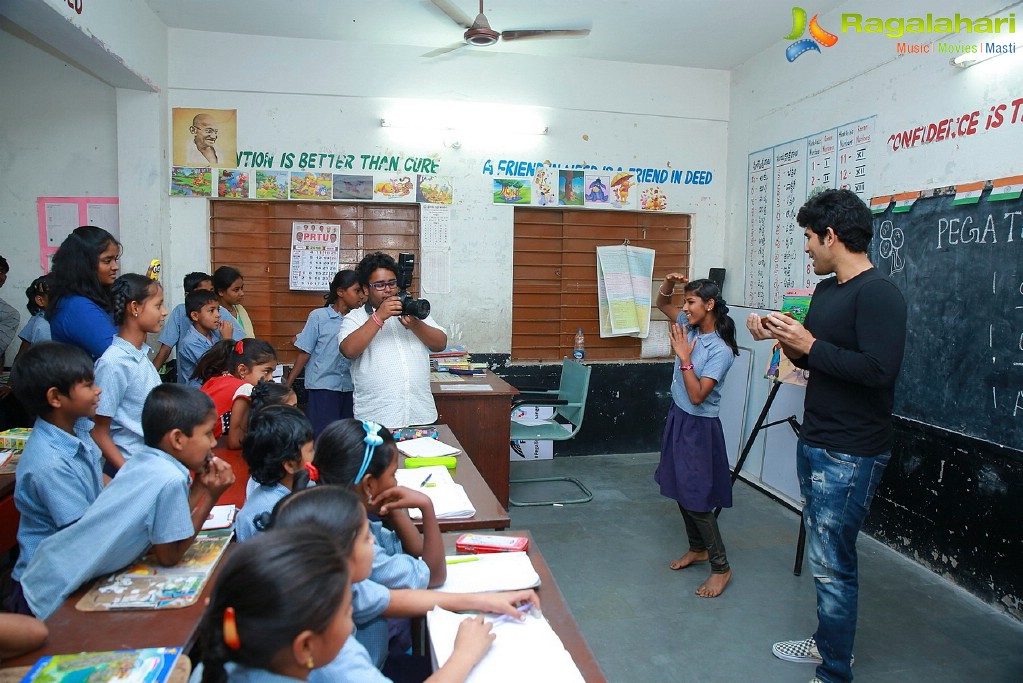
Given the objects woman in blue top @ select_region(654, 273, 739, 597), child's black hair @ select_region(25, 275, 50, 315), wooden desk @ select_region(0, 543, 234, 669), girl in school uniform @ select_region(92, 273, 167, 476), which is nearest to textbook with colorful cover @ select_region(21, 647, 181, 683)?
wooden desk @ select_region(0, 543, 234, 669)

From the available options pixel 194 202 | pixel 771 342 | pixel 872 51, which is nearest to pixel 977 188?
pixel 872 51

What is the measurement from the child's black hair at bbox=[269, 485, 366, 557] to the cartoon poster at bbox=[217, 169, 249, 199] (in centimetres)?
391

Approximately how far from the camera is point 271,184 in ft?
15.3

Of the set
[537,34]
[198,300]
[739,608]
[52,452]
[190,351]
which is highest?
[537,34]

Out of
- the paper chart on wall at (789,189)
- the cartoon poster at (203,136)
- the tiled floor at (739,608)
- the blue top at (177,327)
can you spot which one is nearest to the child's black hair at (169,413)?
the tiled floor at (739,608)

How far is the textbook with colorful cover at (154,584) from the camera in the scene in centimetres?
145

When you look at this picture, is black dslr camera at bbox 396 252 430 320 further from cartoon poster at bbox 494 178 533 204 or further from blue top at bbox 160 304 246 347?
cartoon poster at bbox 494 178 533 204

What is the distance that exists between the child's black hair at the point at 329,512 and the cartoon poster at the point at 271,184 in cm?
386

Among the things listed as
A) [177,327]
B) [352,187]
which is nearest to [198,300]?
[177,327]

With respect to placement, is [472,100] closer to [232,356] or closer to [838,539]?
[232,356]

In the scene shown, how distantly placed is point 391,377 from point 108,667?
1769mm

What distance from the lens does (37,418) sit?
6.25 ft

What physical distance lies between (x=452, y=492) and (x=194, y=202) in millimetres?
3532

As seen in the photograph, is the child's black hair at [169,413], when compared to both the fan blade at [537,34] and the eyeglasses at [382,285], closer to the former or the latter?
the eyeglasses at [382,285]
